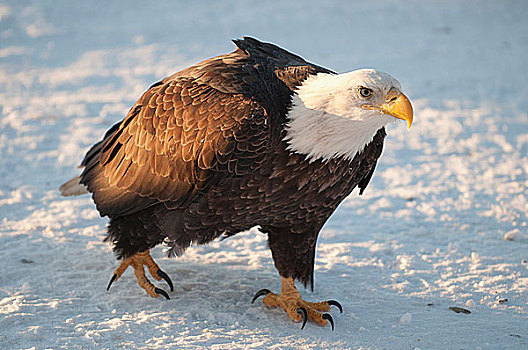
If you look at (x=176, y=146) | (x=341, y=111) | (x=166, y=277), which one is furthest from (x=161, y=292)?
(x=341, y=111)

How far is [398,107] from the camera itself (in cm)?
307

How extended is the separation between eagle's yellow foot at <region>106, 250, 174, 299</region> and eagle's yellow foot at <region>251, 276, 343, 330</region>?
586mm

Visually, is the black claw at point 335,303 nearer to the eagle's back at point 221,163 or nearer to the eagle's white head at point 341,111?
the eagle's back at point 221,163

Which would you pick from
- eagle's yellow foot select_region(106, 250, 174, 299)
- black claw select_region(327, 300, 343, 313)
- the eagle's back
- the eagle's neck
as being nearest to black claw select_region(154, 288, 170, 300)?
eagle's yellow foot select_region(106, 250, 174, 299)

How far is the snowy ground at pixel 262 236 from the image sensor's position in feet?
11.6

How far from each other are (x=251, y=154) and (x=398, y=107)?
0.74 metres

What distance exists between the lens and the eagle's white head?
3.09 metres

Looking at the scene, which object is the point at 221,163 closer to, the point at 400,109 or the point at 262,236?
the point at 400,109

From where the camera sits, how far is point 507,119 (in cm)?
704

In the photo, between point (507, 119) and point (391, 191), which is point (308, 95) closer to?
point (391, 191)

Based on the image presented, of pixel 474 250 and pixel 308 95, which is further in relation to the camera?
pixel 474 250

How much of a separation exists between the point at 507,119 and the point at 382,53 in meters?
2.65

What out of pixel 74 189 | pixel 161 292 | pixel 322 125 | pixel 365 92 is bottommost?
pixel 161 292

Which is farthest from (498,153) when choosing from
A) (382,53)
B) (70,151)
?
(70,151)
